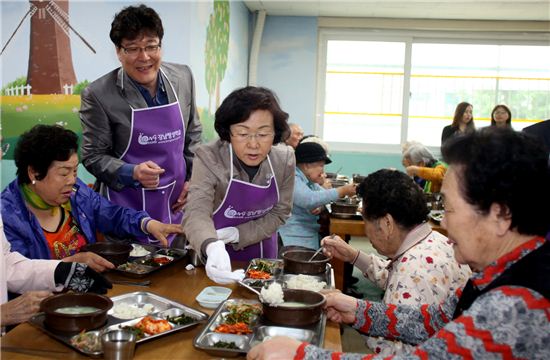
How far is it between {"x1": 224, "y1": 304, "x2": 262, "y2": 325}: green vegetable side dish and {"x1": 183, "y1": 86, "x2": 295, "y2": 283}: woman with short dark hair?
358 millimetres

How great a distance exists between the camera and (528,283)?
1181 mm

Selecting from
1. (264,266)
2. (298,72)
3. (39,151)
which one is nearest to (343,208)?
(264,266)

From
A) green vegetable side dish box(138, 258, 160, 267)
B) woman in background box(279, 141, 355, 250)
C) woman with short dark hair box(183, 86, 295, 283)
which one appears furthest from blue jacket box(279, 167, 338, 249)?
green vegetable side dish box(138, 258, 160, 267)

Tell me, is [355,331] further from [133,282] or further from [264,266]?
[133,282]

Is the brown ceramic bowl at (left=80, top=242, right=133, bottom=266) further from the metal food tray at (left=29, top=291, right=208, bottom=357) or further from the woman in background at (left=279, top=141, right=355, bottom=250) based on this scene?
the woman in background at (left=279, top=141, right=355, bottom=250)

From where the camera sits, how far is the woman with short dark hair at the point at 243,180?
7.71 ft

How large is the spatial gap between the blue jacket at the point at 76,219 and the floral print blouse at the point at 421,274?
1269 millimetres

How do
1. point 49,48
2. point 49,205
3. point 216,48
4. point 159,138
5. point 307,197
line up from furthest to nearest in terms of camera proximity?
point 216,48 → point 307,197 → point 159,138 → point 49,48 → point 49,205

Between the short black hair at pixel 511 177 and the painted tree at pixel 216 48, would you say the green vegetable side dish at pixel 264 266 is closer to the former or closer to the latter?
the short black hair at pixel 511 177

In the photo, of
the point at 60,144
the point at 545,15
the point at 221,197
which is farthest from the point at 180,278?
the point at 545,15

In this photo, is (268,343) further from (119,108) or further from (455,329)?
(119,108)

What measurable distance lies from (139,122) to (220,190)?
744 millimetres

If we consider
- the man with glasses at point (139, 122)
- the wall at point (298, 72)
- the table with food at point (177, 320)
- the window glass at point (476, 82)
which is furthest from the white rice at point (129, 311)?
the window glass at point (476, 82)

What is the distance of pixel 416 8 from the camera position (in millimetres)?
8219
